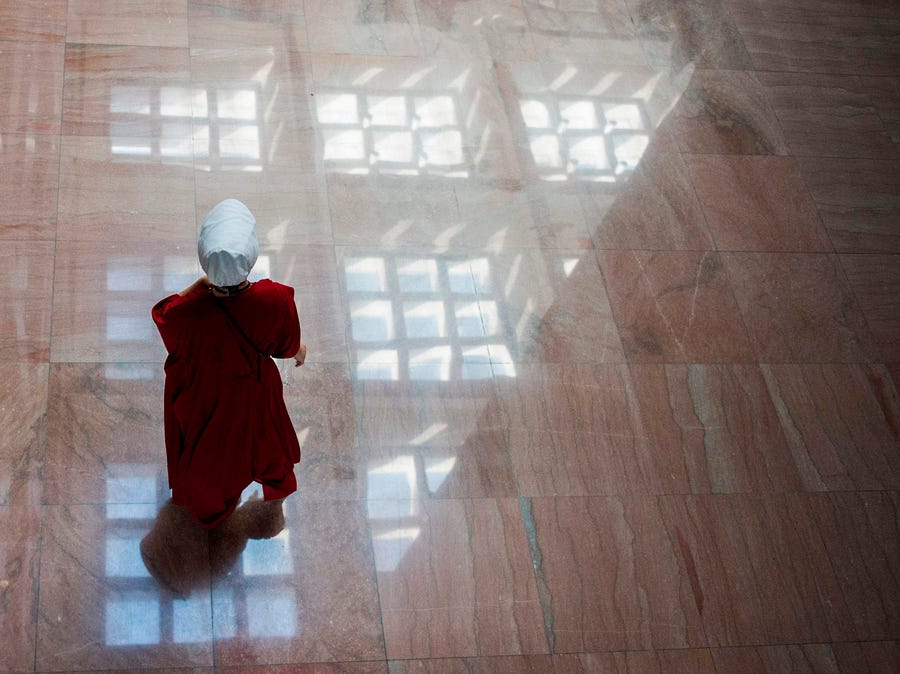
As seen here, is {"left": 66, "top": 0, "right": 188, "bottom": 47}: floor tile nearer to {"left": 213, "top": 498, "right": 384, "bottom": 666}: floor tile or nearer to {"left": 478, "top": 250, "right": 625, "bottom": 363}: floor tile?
{"left": 478, "top": 250, "right": 625, "bottom": 363}: floor tile

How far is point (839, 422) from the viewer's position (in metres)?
4.49

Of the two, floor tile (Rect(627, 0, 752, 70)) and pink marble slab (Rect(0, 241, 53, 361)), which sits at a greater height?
floor tile (Rect(627, 0, 752, 70))

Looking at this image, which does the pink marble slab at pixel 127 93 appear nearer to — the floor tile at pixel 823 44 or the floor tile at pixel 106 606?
the floor tile at pixel 106 606

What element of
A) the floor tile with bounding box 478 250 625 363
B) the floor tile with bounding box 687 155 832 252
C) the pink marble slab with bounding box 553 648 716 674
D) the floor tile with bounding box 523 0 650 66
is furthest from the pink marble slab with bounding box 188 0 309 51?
the pink marble slab with bounding box 553 648 716 674

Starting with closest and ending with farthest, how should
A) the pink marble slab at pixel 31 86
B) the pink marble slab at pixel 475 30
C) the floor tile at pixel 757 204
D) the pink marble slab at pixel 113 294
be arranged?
the pink marble slab at pixel 113 294
the pink marble slab at pixel 31 86
the floor tile at pixel 757 204
the pink marble slab at pixel 475 30

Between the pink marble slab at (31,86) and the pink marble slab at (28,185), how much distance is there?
0.10 metres

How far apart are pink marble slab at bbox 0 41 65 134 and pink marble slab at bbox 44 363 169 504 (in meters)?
1.43

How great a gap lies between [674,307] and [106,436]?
8.64 ft

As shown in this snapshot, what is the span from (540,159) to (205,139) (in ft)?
5.62

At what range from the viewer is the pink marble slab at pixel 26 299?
397 cm

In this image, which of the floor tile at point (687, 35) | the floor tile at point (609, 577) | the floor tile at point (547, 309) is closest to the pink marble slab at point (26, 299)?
the floor tile at point (547, 309)

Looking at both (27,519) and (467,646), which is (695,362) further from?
(27,519)

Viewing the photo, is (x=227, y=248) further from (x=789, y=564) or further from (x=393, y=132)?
(x=789, y=564)

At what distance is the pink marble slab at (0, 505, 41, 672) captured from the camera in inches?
129
